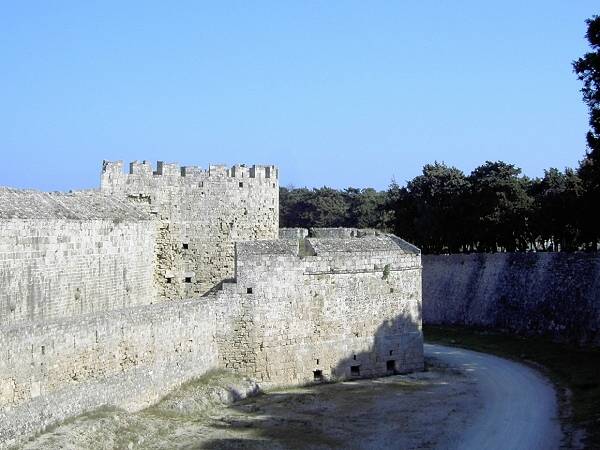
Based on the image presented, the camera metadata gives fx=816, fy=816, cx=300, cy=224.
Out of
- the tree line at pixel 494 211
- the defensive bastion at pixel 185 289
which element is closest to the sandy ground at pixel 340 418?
the defensive bastion at pixel 185 289

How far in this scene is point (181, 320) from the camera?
77.4 ft

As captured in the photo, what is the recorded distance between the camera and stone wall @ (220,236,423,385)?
26.8 metres

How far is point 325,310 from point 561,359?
10810mm

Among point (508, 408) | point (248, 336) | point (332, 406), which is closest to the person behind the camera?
point (508, 408)

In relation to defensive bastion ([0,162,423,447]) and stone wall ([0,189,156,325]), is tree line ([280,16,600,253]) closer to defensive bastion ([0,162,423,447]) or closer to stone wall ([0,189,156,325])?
defensive bastion ([0,162,423,447])

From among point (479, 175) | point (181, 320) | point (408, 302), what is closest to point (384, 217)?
point (479, 175)

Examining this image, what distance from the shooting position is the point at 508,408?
24469 mm

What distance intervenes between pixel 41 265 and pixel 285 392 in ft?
30.6

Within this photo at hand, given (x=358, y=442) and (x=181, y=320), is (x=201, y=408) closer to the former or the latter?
(x=181, y=320)

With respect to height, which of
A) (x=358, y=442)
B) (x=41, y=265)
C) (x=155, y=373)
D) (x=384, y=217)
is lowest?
(x=358, y=442)

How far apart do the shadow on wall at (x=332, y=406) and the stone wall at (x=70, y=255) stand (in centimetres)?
547

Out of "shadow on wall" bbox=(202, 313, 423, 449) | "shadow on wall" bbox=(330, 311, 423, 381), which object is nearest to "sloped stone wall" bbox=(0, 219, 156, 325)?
"shadow on wall" bbox=(202, 313, 423, 449)

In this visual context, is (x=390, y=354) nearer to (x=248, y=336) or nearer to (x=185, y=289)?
(x=248, y=336)

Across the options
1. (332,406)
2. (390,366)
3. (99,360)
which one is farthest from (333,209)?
(99,360)
